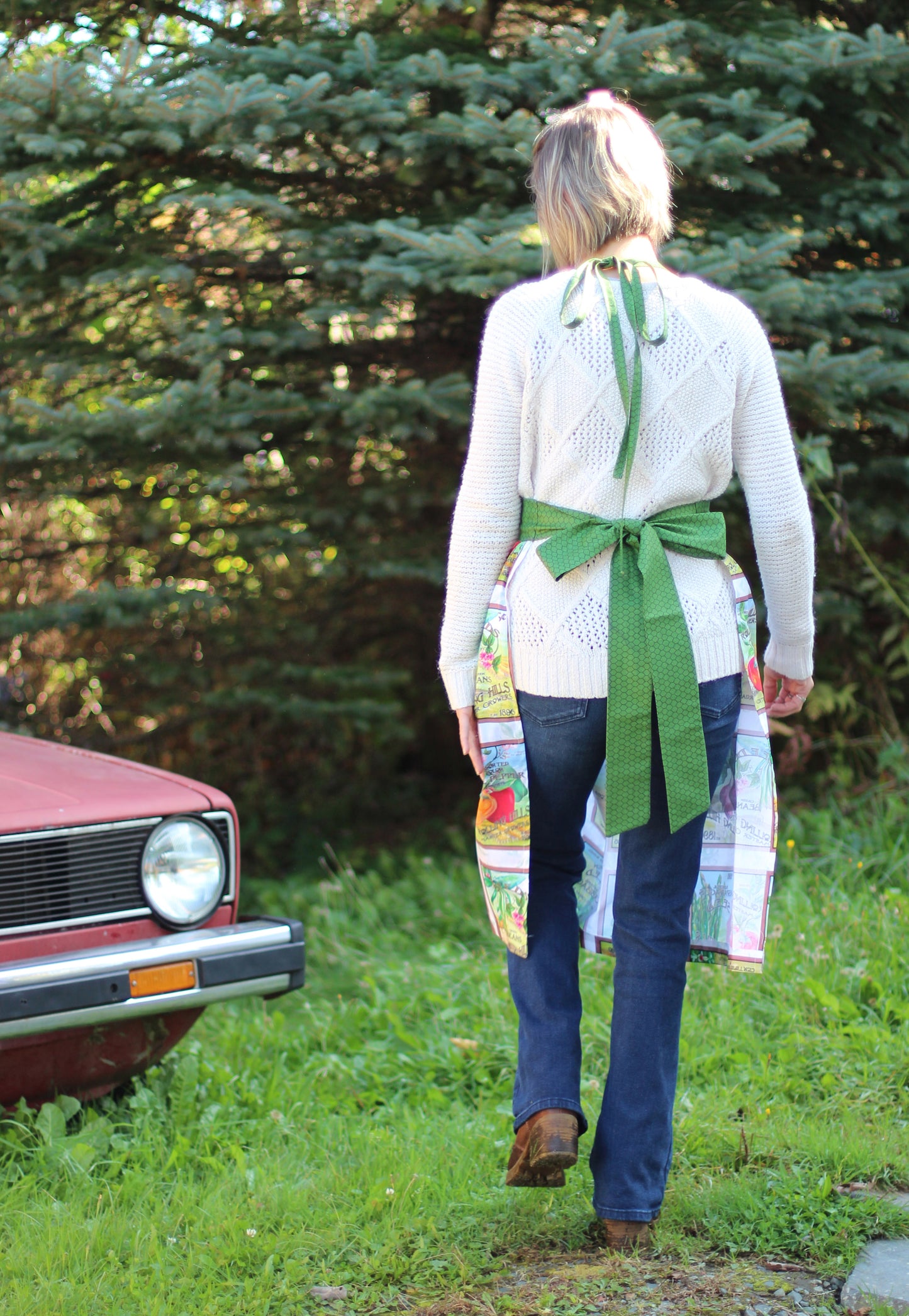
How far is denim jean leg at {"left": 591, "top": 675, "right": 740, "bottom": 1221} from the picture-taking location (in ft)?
6.72

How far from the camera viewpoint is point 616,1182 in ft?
6.77

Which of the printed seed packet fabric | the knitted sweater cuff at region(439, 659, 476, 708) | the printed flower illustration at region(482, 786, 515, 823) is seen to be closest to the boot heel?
the printed seed packet fabric

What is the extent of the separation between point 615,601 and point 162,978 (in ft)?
4.07

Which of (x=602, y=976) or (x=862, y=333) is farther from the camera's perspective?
(x=862, y=333)

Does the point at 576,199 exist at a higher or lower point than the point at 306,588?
higher

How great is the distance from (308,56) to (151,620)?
2121 millimetres

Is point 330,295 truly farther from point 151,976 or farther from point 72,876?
point 151,976

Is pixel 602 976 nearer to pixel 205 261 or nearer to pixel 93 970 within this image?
pixel 93 970

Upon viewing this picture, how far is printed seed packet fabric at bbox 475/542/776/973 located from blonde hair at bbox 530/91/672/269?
0.54m

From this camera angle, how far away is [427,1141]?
2627 mm

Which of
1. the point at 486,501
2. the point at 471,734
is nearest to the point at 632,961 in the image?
the point at 471,734

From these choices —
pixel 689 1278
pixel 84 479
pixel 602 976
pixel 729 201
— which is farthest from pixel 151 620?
pixel 689 1278

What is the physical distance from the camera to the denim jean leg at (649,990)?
80.6 inches

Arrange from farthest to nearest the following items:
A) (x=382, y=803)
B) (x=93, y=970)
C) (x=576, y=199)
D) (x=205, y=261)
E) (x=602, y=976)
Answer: (x=382, y=803), (x=205, y=261), (x=602, y=976), (x=93, y=970), (x=576, y=199)
